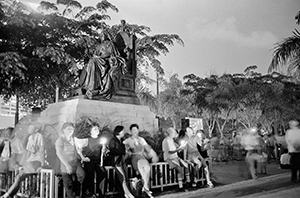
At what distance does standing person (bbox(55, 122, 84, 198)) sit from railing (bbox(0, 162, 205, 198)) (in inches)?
8.7

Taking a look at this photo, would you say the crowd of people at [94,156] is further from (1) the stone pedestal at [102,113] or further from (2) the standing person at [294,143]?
(1) the stone pedestal at [102,113]

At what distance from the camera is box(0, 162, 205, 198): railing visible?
20.2 ft

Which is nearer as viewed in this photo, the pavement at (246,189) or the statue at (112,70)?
the pavement at (246,189)

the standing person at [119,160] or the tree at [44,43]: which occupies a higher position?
the tree at [44,43]

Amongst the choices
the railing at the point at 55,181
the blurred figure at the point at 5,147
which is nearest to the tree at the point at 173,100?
the railing at the point at 55,181

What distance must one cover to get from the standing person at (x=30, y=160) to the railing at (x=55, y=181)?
0.13 metres

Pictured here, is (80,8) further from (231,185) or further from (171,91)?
(171,91)

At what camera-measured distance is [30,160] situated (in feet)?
22.4

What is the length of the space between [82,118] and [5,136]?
2439mm

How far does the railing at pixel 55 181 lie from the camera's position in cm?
616

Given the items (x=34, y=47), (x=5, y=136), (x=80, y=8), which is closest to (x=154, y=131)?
(x=5, y=136)

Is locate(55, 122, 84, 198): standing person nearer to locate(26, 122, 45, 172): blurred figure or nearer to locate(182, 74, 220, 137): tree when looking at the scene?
locate(26, 122, 45, 172): blurred figure

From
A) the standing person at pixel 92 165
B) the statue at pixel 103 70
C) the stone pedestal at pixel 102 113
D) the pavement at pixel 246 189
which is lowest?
the pavement at pixel 246 189

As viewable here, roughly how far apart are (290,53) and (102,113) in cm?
698
